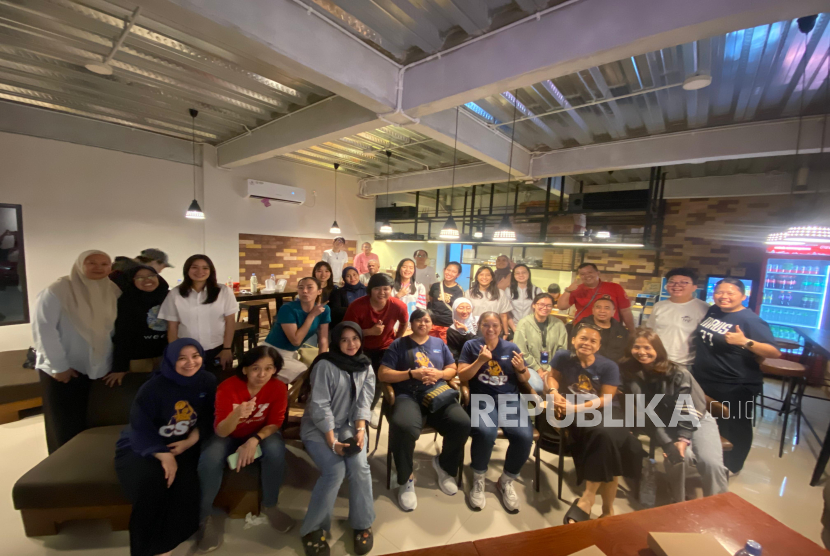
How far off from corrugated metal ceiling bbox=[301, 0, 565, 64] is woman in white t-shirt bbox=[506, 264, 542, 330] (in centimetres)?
239

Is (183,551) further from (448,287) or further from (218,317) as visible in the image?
(448,287)

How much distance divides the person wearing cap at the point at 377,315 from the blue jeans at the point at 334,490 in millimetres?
823

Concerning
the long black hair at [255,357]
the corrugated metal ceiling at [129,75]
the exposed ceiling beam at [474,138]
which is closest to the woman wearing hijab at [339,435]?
the long black hair at [255,357]

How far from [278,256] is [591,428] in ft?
19.1

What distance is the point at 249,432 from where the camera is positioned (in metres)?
1.88

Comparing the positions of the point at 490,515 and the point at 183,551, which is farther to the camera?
Result: the point at 490,515

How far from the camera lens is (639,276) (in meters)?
5.67

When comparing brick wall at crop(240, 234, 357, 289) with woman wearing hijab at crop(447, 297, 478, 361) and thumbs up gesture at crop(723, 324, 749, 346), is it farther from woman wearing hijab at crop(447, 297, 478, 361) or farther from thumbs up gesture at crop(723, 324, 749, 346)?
thumbs up gesture at crop(723, 324, 749, 346)

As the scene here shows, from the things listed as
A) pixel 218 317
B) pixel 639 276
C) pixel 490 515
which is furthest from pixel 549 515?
pixel 639 276

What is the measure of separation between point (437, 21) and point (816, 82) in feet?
9.92

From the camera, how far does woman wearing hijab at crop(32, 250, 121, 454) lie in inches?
79.1

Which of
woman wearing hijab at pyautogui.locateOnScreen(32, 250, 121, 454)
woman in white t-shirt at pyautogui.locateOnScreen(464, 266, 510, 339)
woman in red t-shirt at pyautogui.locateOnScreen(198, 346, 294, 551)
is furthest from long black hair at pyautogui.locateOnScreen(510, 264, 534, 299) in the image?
woman wearing hijab at pyautogui.locateOnScreen(32, 250, 121, 454)

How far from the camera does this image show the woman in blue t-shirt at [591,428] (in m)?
2.02

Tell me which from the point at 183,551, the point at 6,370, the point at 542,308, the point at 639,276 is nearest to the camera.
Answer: the point at 183,551
